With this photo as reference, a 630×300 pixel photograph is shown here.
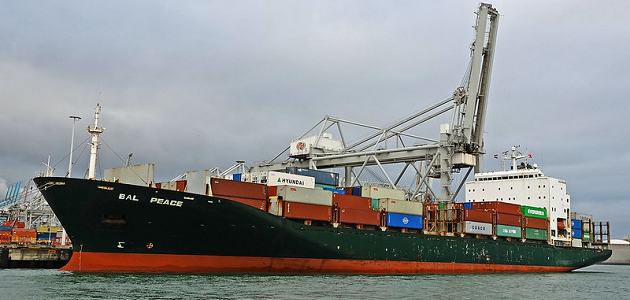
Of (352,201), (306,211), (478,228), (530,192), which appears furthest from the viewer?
(530,192)

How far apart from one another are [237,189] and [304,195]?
3.81 m

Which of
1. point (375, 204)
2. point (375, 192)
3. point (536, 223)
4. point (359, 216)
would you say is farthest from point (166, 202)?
point (536, 223)

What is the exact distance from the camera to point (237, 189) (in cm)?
2827

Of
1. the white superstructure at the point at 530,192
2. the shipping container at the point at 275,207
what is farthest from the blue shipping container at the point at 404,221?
the white superstructure at the point at 530,192

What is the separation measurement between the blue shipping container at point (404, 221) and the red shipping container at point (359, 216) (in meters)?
1.04

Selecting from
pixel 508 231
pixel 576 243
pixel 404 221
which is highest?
pixel 404 221

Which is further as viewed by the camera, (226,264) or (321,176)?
(321,176)

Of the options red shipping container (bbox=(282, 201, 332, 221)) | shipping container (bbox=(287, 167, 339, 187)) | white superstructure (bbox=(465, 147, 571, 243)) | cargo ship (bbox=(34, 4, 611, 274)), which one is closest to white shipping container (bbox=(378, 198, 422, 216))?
cargo ship (bbox=(34, 4, 611, 274))

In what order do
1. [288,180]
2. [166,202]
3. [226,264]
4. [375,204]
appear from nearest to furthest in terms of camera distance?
[166,202], [226,264], [288,180], [375,204]

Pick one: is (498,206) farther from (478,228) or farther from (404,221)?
(404,221)

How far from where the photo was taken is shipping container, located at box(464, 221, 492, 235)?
3697 cm

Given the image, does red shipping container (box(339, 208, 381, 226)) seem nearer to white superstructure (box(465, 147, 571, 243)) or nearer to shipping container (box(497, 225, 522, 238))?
shipping container (box(497, 225, 522, 238))

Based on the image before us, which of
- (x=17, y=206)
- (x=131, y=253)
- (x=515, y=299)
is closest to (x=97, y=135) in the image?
(x=131, y=253)

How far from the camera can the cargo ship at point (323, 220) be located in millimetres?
25281
